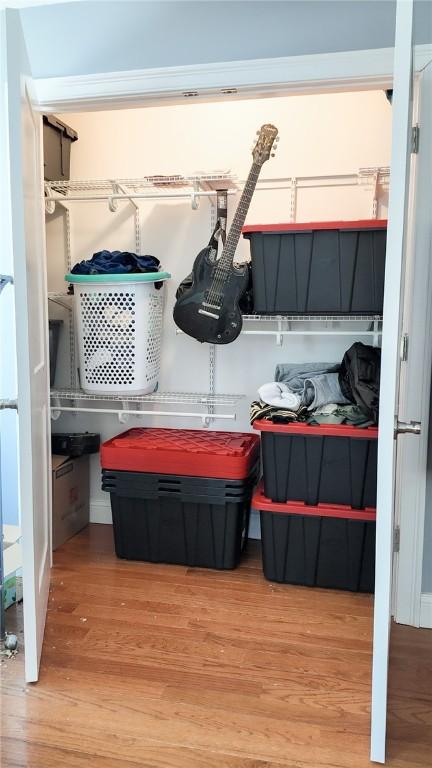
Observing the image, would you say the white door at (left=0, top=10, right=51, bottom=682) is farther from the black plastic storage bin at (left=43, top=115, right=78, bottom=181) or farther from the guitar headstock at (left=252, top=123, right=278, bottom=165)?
the guitar headstock at (left=252, top=123, right=278, bottom=165)

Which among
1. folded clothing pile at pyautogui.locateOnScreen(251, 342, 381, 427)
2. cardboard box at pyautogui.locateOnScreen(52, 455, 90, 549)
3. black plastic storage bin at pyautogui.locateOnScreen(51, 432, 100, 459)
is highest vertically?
folded clothing pile at pyautogui.locateOnScreen(251, 342, 381, 427)

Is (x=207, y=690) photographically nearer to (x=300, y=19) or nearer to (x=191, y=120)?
(x=300, y=19)

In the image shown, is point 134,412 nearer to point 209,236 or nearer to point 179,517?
point 179,517

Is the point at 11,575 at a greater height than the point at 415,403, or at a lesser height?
lesser

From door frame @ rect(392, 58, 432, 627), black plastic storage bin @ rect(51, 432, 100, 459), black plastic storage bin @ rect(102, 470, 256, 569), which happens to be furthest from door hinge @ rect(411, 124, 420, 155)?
black plastic storage bin @ rect(51, 432, 100, 459)

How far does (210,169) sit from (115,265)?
2.19 feet

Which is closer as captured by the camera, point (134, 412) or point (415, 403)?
point (415, 403)

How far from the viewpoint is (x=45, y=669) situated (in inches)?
65.6

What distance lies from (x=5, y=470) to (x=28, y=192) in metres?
1.30

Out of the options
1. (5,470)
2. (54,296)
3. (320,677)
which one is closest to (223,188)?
(54,296)

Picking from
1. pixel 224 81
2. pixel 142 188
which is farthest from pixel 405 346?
pixel 142 188

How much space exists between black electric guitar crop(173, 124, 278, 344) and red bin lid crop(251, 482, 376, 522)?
671 mm

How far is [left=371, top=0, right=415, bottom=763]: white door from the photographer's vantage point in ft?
3.78

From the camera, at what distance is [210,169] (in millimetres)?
2566
